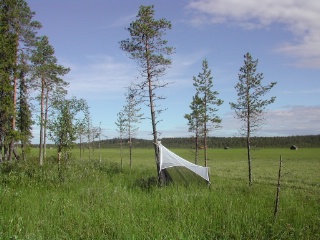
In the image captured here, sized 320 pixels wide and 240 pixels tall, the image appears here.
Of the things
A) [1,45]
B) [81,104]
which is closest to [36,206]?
[1,45]

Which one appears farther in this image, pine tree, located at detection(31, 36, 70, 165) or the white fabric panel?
pine tree, located at detection(31, 36, 70, 165)

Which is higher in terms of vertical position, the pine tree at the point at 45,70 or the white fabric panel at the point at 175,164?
the pine tree at the point at 45,70

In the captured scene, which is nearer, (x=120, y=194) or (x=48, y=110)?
(x=120, y=194)

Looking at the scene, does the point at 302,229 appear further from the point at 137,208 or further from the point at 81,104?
the point at 81,104

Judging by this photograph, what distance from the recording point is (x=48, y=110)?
3394cm

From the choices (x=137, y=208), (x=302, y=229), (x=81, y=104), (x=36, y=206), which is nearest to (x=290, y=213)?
→ (x=302, y=229)

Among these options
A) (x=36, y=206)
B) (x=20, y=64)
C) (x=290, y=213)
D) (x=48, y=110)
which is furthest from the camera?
(x=48, y=110)

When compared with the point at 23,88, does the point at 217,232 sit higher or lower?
lower

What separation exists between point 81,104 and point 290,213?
3701 cm

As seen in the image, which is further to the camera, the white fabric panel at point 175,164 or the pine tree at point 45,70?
the pine tree at point 45,70

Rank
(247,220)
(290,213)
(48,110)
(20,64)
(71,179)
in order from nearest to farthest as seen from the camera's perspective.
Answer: (247,220) → (290,213) → (71,179) → (20,64) → (48,110)

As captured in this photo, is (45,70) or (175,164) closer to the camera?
(175,164)

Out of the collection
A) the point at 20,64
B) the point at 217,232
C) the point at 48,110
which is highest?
the point at 20,64

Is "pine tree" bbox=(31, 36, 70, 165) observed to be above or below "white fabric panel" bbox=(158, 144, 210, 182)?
above
